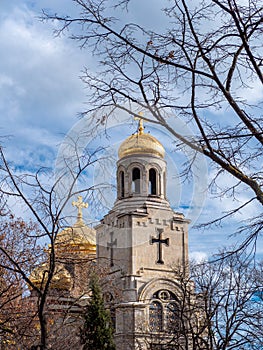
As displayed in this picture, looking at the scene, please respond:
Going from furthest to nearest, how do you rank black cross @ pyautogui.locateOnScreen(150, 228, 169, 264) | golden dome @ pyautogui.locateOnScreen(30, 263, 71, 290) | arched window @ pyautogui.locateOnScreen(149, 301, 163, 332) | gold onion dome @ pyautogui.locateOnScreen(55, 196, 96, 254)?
black cross @ pyautogui.locateOnScreen(150, 228, 169, 264)
arched window @ pyautogui.locateOnScreen(149, 301, 163, 332)
golden dome @ pyautogui.locateOnScreen(30, 263, 71, 290)
gold onion dome @ pyautogui.locateOnScreen(55, 196, 96, 254)

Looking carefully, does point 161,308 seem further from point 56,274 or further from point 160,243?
point 56,274

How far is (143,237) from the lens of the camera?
1549 inches

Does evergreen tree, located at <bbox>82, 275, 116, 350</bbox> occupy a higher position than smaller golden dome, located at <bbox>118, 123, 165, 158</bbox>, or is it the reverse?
smaller golden dome, located at <bbox>118, 123, 165, 158</bbox>

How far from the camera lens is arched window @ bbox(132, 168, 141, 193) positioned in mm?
40188

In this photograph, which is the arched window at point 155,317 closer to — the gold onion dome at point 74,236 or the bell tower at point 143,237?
the bell tower at point 143,237

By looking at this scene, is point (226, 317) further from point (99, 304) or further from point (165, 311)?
point (165, 311)

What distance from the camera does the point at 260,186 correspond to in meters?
7.65

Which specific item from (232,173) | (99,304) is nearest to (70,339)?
(99,304)

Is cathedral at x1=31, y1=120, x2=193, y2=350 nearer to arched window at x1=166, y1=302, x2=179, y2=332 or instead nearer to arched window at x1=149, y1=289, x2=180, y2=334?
arched window at x1=149, y1=289, x2=180, y2=334

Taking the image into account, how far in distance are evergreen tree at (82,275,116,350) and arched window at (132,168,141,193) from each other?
16.0m

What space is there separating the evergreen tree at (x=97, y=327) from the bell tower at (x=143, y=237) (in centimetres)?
1267

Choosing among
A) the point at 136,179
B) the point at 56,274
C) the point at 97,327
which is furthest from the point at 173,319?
the point at 56,274

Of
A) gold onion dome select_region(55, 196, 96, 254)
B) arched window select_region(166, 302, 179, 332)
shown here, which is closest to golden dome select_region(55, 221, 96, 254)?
gold onion dome select_region(55, 196, 96, 254)

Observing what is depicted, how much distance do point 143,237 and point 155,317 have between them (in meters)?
4.79
